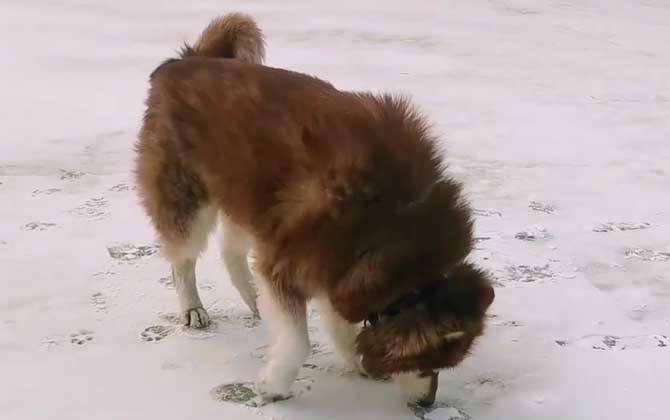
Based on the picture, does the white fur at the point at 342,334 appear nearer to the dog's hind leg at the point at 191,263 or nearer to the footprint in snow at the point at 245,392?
the footprint in snow at the point at 245,392

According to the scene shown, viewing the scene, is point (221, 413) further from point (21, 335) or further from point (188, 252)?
point (21, 335)

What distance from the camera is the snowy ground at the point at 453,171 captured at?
3033mm

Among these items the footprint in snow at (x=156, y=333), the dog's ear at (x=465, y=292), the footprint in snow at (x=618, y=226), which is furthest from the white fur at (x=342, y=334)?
the footprint in snow at (x=618, y=226)

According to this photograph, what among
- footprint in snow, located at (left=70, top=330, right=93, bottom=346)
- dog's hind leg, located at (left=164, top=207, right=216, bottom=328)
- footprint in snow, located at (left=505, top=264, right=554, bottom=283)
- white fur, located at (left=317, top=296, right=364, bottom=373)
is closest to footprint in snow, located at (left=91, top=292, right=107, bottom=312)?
footprint in snow, located at (left=70, top=330, right=93, bottom=346)

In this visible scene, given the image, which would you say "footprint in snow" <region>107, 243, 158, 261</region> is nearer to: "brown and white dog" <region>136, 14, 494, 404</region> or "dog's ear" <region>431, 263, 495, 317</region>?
"brown and white dog" <region>136, 14, 494, 404</region>

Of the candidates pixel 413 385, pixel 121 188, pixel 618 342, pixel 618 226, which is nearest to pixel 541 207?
pixel 618 226

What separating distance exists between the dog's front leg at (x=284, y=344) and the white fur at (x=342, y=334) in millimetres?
102

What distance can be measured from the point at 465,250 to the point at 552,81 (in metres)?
5.40

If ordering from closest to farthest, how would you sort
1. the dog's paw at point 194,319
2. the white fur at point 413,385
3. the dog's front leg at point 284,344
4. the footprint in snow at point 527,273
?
1. the white fur at point 413,385
2. the dog's front leg at point 284,344
3. the dog's paw at point 194,319
4. the footprint in snow at point 527,273

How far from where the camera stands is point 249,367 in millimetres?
3232

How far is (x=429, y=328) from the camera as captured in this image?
2.57 meters

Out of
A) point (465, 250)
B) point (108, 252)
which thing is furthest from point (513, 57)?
point (465, 250)

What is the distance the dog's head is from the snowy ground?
38cm

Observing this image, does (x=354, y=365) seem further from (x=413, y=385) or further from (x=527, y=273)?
(x=527, y=273)
